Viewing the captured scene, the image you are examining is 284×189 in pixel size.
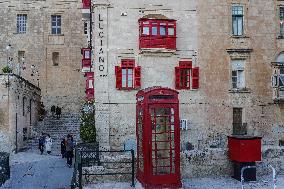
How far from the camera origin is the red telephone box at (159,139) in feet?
49.7

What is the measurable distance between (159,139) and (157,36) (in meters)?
9.97

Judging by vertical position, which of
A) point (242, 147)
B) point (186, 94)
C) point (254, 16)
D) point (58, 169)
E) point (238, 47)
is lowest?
point (58, 169)

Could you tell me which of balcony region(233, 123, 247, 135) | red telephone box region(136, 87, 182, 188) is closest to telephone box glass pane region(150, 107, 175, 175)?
red telephone box region(136, 87, 182, 188)

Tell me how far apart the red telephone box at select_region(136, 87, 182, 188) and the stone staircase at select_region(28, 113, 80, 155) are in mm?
12154

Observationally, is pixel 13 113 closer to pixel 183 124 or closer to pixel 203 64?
pixel 183 124

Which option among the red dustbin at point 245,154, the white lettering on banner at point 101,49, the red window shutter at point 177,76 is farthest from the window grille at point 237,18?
the red dustbin at point 245,154

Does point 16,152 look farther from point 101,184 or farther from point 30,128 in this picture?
point 101,184

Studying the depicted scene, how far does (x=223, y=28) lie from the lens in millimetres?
25891

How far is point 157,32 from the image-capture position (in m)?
24.5

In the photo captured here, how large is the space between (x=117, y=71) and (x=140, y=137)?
326 inches

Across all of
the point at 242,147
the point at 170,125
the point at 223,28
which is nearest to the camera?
the point at 170,125

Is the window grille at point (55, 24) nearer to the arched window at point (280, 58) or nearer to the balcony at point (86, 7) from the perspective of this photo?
the balcony at point (86, 7)

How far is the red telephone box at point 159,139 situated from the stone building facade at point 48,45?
87.5 ft

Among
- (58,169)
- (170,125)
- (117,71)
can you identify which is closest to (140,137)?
(170,125)
